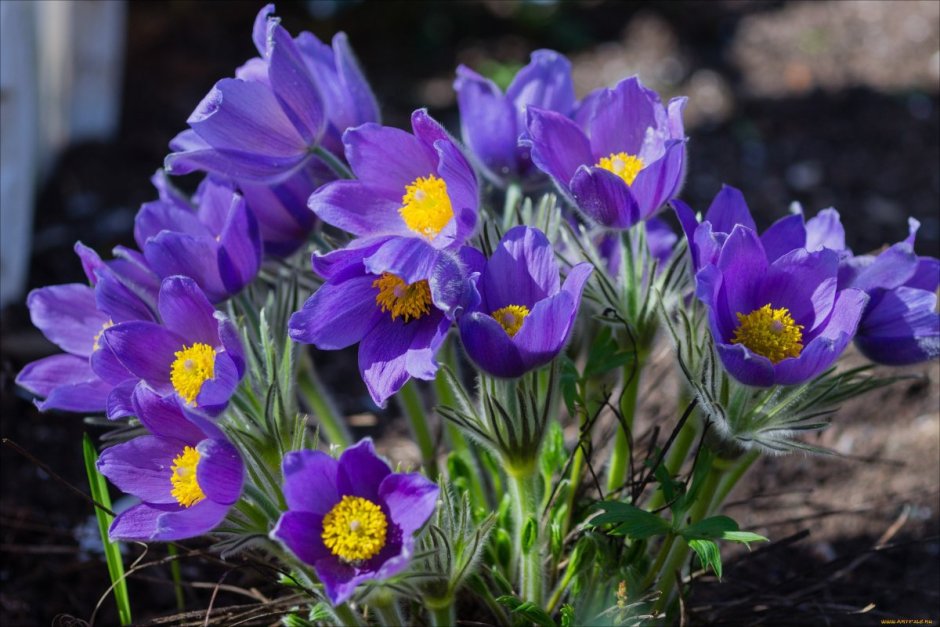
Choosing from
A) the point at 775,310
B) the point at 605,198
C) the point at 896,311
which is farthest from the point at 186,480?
the point at 896,311

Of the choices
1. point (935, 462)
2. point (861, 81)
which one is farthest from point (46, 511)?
point (861, 81)

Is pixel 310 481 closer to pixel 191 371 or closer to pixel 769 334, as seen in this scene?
pixel 191 371

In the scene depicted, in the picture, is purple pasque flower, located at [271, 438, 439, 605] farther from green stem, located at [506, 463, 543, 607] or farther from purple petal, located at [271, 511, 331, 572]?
green stem, located at [506, 463, 543, 607]

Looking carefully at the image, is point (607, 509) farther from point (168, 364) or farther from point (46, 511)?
point (46, 511)

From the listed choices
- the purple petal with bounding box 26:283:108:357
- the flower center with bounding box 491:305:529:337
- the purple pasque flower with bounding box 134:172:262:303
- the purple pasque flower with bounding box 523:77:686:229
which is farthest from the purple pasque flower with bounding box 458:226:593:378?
the purple petal with bounding box 26:283:108:357

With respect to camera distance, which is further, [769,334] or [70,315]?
[70,315]

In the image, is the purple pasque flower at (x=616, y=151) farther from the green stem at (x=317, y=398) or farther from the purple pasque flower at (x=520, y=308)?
the green stem at (x=317, y=398)

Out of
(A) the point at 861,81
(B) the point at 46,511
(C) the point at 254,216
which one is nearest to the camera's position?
(C) the point at 254,216
